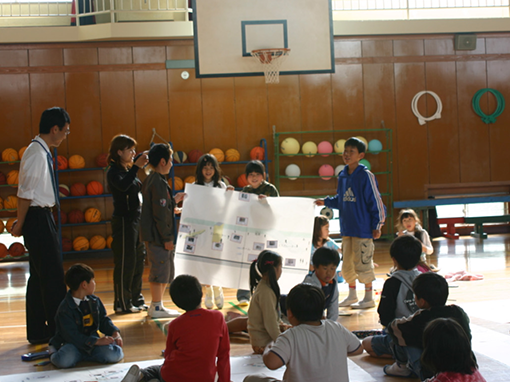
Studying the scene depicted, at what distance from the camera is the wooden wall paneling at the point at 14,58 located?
29.3 ft

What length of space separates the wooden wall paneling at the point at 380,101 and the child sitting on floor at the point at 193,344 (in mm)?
7410

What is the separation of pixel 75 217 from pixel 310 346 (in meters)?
7.07

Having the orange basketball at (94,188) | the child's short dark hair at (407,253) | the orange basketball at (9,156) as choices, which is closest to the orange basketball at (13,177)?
the orange basketball at (9,156)

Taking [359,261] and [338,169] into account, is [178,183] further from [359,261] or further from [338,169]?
[359,261]

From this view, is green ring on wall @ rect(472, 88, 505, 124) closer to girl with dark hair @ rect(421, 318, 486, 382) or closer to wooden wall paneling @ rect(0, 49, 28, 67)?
wooden wall paneling @ rect(0, 49, 28, 67)

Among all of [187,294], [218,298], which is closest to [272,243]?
[218,298]

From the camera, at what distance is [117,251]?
4.89 m

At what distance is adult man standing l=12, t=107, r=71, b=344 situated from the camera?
3.85m

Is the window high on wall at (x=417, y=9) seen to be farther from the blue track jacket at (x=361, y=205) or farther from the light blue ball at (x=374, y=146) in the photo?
the blue track jacket at (x=361, y=205)

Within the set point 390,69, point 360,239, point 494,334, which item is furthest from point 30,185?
point 390,69

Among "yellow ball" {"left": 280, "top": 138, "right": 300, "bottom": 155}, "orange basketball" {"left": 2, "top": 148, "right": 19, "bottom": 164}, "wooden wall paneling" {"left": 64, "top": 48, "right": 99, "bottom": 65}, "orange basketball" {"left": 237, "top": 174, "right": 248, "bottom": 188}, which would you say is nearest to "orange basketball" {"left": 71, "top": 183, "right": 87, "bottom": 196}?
"orange basketball" {"left": 2, "top": 148, "right": 19, "bottom": 164}

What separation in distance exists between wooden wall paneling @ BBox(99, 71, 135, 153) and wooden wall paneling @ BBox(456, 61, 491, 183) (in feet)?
19.7

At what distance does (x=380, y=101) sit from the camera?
970cm

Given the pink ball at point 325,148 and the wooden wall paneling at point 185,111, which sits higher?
the wooden wall paneling at point 185,111
